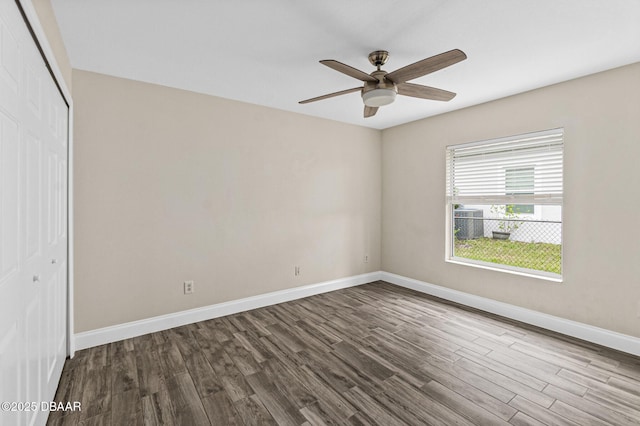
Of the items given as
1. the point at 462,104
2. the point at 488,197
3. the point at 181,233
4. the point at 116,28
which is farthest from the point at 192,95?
the point at 488,197

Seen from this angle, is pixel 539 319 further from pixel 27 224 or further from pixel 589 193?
pixel 27 224

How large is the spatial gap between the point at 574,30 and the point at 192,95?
3363 millimetres

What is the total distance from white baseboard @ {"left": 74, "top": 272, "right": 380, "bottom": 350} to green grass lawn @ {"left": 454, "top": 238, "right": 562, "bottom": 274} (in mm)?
1726

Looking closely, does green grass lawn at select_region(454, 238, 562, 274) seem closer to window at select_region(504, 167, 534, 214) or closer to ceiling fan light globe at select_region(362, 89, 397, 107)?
window at select_region(504, 167, 534, 214)

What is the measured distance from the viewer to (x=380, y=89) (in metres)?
2.38

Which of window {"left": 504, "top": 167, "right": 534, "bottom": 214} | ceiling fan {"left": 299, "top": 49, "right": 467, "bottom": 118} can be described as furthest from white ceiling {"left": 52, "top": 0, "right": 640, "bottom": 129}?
window {"left": 504, "top": 167, "right": 534, "bottom": 214}

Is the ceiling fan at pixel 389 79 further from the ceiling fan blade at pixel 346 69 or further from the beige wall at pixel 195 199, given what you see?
the beige wall at pixel 195 199

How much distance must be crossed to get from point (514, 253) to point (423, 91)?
235 centimetres

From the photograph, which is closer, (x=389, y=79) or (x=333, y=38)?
(x=333, y=38)

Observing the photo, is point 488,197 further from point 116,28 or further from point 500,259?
point 116,28

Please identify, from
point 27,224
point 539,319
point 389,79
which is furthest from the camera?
point 539,319

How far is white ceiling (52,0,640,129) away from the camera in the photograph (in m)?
1.88

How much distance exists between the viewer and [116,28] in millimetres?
2096

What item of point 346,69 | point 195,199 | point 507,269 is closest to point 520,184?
point 507,269
